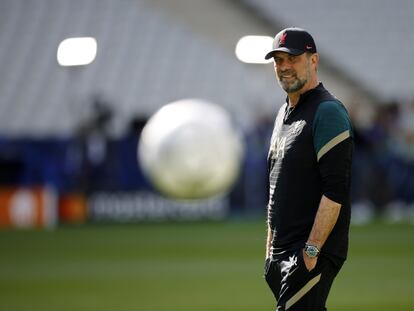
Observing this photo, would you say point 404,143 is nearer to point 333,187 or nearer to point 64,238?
point 64,238

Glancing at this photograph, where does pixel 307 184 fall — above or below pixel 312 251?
above

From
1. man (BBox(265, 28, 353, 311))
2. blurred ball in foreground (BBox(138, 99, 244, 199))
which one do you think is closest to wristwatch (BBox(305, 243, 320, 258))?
man (BBox(265, 28, 353, 311))

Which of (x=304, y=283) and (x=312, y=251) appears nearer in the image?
(x=312, y=251)

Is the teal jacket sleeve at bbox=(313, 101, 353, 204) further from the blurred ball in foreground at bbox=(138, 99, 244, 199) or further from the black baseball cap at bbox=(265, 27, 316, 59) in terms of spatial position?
the blurred ball in foreground at bbox=(138, 99, 244, 199)

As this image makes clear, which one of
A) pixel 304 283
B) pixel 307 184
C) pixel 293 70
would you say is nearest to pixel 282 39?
pixel 293 70

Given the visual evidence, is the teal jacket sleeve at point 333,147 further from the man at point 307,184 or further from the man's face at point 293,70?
the man's face at point 293,70

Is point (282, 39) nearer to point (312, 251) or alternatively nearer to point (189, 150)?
point (312, 251)

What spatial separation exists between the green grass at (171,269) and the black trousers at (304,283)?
5.04 metres

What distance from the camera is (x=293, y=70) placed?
226 inches

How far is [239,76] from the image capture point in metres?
28.9

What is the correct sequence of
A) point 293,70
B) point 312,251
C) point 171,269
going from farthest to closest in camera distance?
point 171,269, point 293,70, point 312,251

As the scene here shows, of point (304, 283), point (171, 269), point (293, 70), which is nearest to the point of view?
point (304, 283)

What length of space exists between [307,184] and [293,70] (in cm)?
63

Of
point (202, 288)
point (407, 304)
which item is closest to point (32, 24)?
point (202, 288)
